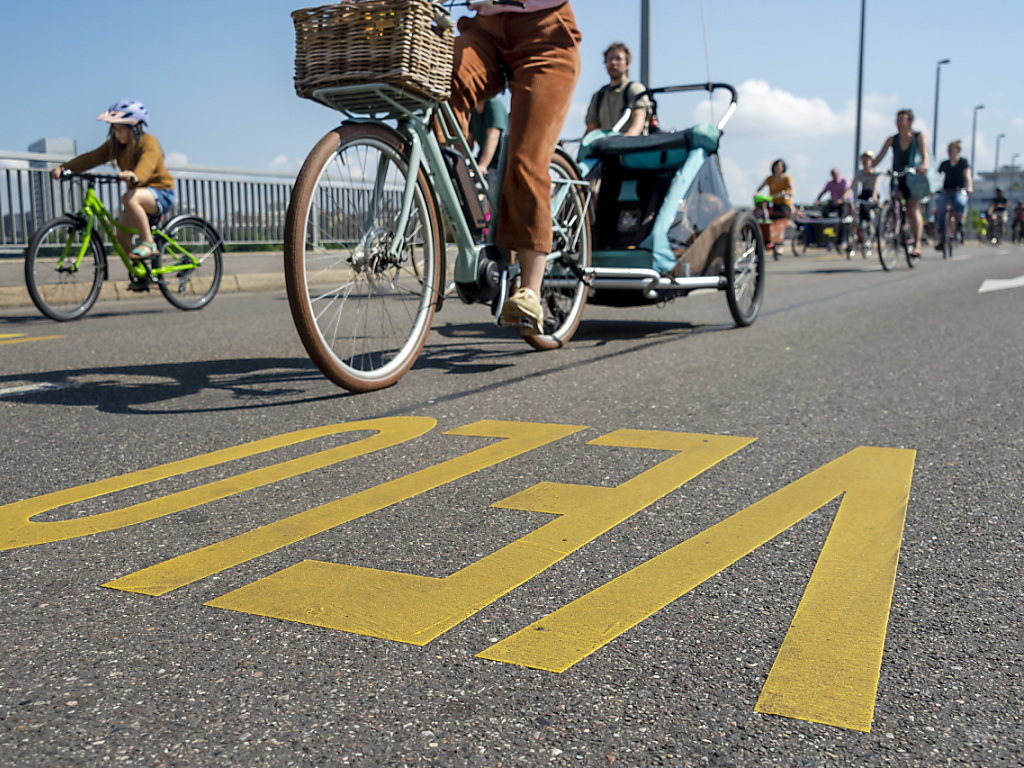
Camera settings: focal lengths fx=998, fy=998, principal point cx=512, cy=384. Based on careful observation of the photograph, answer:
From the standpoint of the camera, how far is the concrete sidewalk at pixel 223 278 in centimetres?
862

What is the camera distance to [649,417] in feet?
11.9

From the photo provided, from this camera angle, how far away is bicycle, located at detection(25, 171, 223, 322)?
7.23 metres

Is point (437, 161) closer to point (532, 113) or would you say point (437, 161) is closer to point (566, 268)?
point (532, 113)

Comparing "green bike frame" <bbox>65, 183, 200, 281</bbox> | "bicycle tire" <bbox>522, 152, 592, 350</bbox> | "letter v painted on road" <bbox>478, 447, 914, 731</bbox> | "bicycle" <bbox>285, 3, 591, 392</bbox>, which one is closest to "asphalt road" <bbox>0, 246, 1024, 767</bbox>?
"letter v painted on road" <bbox>478, 447, 914, 731</bbox>

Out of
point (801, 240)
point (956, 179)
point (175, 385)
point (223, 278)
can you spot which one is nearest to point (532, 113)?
point (175, 385)

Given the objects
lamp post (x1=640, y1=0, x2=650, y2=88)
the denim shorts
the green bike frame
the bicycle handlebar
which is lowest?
the green bike frame

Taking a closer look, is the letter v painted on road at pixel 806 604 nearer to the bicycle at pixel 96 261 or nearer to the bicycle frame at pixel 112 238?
the bicycle at pixel 96 261

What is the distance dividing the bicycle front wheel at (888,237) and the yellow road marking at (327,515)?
12.3m

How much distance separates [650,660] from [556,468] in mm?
1268

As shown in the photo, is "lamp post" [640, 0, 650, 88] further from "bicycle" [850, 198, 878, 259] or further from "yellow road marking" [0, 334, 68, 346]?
"yellow road marking" [0, 334, 68, 346]

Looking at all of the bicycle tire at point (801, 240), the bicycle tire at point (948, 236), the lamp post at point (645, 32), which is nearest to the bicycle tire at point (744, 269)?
the lamp post at point (645, 32)

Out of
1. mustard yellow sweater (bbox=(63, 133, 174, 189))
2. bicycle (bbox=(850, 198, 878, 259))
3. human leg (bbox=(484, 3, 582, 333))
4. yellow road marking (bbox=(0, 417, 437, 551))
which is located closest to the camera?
yellow road marking (bbox=(0, 417, 437, 551))

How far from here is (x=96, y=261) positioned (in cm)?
769

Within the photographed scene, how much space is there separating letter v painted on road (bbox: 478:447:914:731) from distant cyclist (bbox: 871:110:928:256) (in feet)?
43.8
